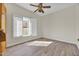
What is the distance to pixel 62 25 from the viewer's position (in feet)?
6.51

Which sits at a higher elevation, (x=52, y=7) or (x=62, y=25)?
(x=52, y=7)

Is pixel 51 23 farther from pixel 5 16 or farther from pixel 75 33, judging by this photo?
pixel 5 16

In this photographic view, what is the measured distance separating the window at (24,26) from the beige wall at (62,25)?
0.12 m

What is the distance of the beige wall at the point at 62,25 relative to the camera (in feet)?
6.30

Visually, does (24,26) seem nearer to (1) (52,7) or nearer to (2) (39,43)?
(2) (39,43)

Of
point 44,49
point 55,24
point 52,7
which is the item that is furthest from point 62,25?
point 44,49

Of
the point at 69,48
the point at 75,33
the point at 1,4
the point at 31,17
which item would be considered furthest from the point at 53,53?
the point at 1,4

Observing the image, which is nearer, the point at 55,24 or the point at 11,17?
the point at 11,17

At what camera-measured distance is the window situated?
187cm

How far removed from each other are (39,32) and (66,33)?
31 cm

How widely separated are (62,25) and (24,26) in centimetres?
44

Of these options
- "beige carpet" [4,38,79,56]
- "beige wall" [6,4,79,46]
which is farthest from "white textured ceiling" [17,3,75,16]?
"beige carpet" [4,38,79,56]

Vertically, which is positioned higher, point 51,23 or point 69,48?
point 51,23

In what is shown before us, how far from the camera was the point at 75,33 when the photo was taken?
1.91 metres
